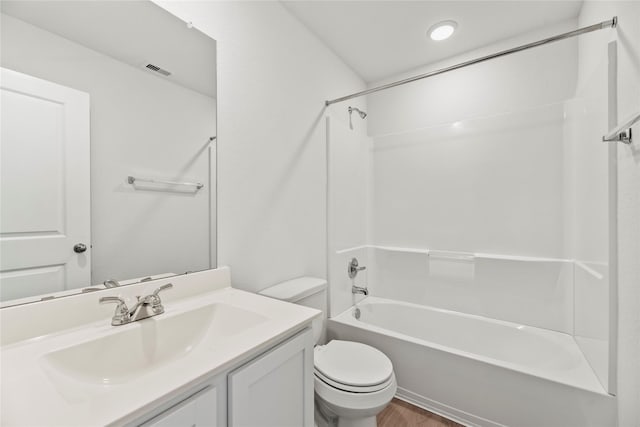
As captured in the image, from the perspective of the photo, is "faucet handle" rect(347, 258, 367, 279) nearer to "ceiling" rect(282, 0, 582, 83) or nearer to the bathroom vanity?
the bathroom vanity

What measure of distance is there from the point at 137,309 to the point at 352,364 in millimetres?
1110

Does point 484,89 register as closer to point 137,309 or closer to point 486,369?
point 486,369

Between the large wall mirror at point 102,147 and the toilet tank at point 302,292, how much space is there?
40cm

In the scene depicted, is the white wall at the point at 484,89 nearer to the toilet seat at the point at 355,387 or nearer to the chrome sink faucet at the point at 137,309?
the toilet seat at the point at 355,387

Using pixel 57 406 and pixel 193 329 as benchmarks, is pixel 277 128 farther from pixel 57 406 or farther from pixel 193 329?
pixel 57 406

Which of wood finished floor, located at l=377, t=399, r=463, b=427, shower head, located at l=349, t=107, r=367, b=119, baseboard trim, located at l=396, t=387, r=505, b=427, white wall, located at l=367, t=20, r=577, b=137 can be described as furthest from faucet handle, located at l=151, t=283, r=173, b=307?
white wall, located at l=367, t=20, r=577, b=137

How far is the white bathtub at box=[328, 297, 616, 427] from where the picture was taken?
1.31 metres

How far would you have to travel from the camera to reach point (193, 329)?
993 millimetres

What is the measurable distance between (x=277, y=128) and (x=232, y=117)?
1.11ft

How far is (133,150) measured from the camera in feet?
3.27

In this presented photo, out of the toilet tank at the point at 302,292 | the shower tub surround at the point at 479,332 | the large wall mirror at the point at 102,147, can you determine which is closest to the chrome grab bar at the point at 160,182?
the large wall mirror at the point at 102,147

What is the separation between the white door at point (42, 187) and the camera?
74 centimetres

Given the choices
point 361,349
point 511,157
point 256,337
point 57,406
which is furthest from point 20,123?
point 511,157

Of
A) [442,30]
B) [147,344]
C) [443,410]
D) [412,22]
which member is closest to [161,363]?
[147,344]
